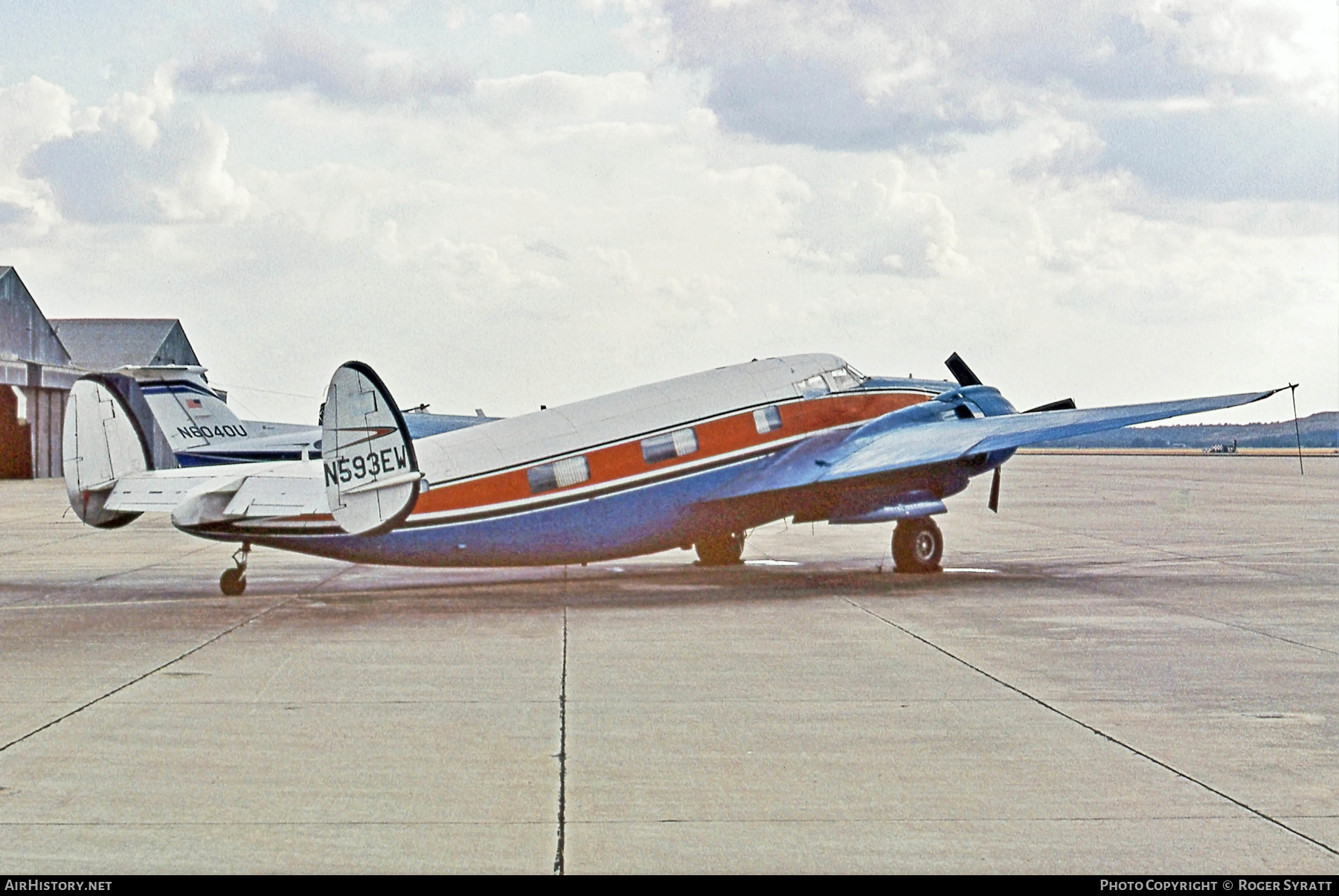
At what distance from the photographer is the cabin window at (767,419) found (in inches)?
836

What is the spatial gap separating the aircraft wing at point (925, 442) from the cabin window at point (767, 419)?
47cm

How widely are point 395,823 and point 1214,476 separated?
238ft

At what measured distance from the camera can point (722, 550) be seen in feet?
80.1

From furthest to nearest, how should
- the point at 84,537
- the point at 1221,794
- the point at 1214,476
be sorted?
the point at 1214,476
the point at 84,537
the point at 1221,794

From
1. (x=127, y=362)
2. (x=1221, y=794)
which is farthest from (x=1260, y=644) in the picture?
(x=127, y=362)

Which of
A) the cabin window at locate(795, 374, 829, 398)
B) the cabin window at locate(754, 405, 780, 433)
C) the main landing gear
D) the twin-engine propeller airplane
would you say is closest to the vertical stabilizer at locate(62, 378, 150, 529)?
the twin-engine propeller airplane

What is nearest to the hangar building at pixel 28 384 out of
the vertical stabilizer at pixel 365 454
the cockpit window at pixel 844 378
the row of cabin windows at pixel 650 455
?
the cockpit window at pixel 844 378

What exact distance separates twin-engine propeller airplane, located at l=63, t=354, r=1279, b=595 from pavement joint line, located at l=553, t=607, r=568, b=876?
4318 mm

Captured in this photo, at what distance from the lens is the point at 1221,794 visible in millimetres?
8531

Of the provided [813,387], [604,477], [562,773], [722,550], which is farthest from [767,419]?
[562,773]

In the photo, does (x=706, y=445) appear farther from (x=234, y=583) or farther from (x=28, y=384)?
(x=28, y=384)

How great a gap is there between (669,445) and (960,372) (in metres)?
7.40
